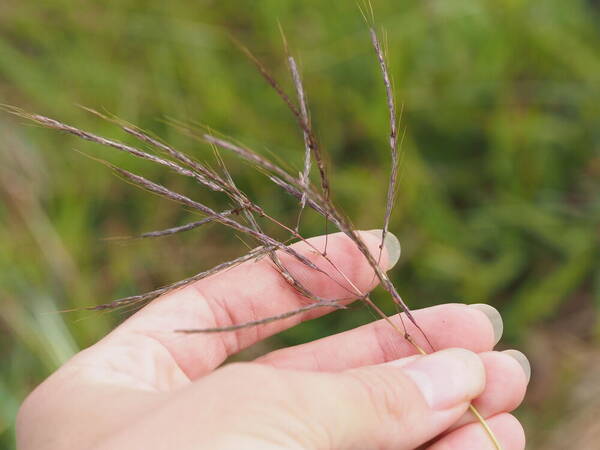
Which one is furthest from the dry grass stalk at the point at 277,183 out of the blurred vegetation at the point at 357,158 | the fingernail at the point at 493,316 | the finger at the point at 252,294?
the blurred vegetation at the point at 357,158

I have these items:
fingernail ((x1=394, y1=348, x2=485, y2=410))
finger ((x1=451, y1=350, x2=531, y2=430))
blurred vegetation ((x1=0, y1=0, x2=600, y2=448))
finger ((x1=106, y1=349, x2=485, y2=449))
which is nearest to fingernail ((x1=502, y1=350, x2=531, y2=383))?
finger ((x1=451, y1=350, x2=531, y2=430))

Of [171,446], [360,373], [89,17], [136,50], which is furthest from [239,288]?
[89,17]

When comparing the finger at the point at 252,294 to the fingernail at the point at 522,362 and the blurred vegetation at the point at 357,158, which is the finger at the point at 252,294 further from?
the blurred vegetation at the point at 357,158

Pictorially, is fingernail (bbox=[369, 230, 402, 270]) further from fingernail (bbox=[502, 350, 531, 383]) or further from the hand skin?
fingernail (bbox=[502, 350, 531, 383])

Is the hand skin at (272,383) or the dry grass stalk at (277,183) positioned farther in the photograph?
the dry grass stalk at (277,183)

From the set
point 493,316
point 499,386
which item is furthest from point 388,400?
point 493,316

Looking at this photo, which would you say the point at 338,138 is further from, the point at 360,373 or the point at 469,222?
→ the point at 360,373
